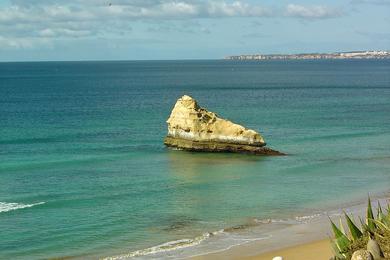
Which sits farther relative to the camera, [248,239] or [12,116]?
[12,116]

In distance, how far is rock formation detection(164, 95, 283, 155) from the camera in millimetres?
50625

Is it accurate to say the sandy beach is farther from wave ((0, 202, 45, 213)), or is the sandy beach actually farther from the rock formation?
the rock formation

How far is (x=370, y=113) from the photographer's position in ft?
262

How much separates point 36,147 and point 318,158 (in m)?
22.3

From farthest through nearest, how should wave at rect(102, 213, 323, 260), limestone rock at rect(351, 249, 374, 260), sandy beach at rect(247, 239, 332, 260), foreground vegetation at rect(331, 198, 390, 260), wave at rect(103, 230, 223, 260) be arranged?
wave at rect(102, 213, 323, 260)
wave at rect(103, 230, 223, 260)
sandy beach at rect(247, 239, 332, 260)
foreground vegetation at rect(331, 198, 390, 260)
limestone rock at rect(351, 249, 374, 260)

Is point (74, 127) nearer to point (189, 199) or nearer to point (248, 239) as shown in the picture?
point (189, 199)

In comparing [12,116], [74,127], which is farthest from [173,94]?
[74,127]

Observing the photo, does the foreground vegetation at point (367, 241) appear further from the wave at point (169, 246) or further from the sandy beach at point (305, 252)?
the wave at point (169, 246)

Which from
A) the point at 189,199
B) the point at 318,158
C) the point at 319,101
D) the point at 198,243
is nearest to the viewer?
the point at 198,243

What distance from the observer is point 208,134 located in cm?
5188

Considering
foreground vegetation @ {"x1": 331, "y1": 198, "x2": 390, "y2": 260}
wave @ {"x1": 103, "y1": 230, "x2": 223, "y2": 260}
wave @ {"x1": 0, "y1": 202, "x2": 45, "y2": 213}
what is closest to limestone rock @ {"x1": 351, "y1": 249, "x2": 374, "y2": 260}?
foreground vegetation @ {"x1": 331, "y1": 198, "x2": 390, "y2": 260}

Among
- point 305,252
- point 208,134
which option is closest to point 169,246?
point 305,252

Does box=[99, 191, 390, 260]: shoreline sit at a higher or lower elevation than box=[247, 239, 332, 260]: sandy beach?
lower

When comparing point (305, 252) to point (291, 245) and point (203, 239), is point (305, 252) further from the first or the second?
point (203, 239)
